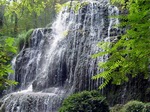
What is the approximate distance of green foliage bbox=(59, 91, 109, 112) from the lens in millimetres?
8086

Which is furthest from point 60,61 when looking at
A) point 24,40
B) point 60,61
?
point 24,40

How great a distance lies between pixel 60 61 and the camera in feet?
49.9

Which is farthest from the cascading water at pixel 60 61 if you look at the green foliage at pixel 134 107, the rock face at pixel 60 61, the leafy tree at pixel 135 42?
the leafy tree at pixel 135 42

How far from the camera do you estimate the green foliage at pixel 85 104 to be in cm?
809

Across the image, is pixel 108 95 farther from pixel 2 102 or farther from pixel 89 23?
pixel 89 23

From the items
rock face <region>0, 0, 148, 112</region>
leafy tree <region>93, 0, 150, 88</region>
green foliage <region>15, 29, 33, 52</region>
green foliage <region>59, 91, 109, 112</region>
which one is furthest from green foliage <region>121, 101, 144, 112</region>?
green foliage <region>15, 29, 33, 52</region>

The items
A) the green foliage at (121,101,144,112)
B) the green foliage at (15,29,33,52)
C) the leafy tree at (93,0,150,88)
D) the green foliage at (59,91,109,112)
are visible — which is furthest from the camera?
the green foliage at (15,29,33,52)

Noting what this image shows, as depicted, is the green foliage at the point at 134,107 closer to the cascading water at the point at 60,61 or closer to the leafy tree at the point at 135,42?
the cascading water at the point at 60,61

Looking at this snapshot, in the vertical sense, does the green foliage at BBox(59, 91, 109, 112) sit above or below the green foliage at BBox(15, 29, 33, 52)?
below

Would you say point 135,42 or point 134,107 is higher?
point 135,42

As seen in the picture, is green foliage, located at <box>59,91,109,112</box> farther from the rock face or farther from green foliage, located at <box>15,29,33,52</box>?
green foliage, located at <box>15,29,33,52</box>

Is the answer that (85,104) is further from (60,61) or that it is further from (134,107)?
(60,61)

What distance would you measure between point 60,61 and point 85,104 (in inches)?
283

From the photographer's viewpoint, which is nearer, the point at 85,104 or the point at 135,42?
the point at 135,42
